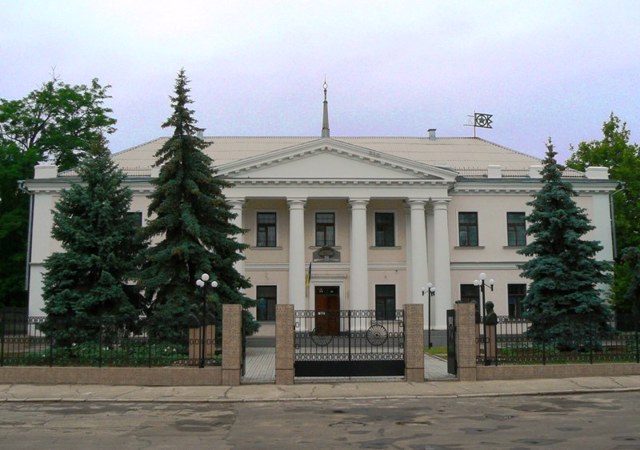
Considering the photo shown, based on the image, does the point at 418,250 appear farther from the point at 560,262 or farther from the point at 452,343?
the point at 452,343

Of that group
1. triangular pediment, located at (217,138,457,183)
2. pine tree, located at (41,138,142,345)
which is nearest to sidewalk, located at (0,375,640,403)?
pine tree, located at (41,138,142,345)

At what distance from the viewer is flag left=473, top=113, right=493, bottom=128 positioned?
4581 cm

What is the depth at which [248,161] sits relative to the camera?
111 ft

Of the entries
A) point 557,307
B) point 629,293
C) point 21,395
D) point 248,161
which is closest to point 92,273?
point 21,395

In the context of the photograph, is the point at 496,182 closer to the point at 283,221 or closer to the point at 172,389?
the point at 283,221

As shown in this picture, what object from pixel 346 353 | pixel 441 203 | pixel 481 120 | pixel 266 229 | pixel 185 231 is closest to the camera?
pixel 346 353

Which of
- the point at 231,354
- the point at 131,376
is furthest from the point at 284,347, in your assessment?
the point at 131,376

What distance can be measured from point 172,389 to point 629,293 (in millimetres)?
19061

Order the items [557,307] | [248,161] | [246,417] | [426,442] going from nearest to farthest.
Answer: [426,442] → [246,417] → [557,307] → [248,161]

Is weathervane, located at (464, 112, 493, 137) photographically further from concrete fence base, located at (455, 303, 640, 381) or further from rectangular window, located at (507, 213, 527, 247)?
concrete fence base, located at (455, 303, 640, 381)

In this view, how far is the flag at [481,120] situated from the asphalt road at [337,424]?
107 ft

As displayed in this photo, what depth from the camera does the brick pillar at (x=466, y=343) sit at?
17.1 meters

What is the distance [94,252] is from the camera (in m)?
23.1

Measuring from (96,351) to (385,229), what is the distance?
2147cm
